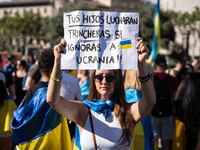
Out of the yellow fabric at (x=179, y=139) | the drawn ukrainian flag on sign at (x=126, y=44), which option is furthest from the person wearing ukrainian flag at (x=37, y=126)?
the yellow fabric at (x=179, y=139)

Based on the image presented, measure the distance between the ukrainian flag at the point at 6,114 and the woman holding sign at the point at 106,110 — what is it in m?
1.81

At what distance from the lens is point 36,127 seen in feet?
10.1

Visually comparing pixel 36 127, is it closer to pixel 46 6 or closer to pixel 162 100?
pixel 162 100

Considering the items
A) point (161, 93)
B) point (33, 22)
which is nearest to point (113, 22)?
point (161, 93)

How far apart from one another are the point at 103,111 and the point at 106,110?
0.03m

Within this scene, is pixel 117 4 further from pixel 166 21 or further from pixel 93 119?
pixel 93 119

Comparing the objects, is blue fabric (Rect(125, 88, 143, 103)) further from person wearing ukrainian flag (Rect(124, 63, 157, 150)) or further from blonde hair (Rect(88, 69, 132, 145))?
blonde hair (Rect(88, 69, 132, 145))

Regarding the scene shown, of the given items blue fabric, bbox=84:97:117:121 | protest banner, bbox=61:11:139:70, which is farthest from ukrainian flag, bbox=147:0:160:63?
protest banner, bbox=61:11:139:70

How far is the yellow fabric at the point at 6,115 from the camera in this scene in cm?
379

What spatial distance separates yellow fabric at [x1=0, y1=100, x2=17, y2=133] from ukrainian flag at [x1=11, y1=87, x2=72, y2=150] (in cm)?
69

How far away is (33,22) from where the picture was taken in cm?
6228

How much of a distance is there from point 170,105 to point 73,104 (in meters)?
3.01

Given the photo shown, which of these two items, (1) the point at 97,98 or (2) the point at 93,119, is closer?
(2) the point at 93,119

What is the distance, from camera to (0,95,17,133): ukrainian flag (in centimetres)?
379
